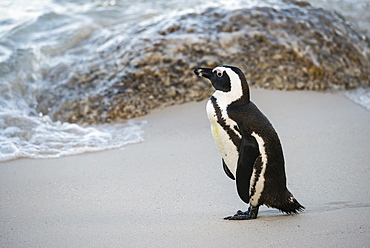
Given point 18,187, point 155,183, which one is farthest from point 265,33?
point 18,187

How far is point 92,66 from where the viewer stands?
5664mm

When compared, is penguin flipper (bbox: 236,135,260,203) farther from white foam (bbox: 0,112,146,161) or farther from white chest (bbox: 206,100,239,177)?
white foam (bbox: 0,112,146,161)

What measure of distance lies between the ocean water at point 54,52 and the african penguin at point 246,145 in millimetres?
1894

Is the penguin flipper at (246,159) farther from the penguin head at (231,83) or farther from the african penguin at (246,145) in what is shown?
the penguin head at (231,83)

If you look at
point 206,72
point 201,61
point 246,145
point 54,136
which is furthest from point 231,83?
point 201,61

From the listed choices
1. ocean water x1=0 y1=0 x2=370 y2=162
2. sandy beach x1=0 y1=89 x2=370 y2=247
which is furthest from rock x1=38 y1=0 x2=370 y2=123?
sandy beach x1=0 y1=89 x2=370 y2=247

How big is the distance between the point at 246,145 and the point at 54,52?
4963mm

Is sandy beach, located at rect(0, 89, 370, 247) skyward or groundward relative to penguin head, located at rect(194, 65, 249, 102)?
groundward

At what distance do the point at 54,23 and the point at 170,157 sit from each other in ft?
16.4

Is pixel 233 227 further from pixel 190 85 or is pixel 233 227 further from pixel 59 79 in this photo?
pixel 59 79

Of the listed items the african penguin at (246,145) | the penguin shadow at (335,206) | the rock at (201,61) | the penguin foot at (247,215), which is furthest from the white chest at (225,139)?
the rock at (201,61)

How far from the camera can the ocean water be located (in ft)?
14.2

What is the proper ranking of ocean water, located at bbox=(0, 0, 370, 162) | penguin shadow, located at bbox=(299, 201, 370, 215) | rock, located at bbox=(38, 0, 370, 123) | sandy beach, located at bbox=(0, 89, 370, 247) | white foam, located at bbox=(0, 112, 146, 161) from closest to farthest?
sandy beach, located at bbox=(0, 89, 370, 247)
penguin shadow, located at bbox=(299, 201, 370, 215)
white foam, located at bbox=(0, 112, 146, 161)
ocean water, located at bbox=(0, 0, 370, 162)
rock, located at bbox=(38, 0, 370, 123)

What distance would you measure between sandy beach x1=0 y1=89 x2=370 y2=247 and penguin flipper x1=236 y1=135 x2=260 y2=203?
0.86ft
